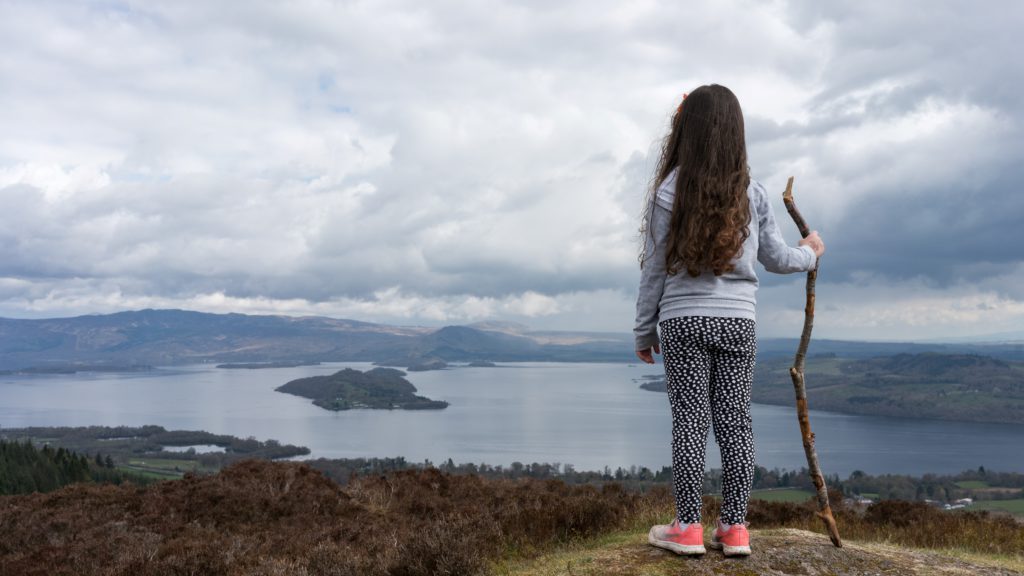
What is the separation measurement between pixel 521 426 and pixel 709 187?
284 ft

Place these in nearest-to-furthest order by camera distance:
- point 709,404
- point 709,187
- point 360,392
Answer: point 709,187
point 709,404
point 360,392

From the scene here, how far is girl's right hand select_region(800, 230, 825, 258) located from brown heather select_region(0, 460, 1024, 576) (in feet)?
8.68

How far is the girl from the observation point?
3416 millimetres

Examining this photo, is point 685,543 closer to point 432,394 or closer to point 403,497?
point 403,497

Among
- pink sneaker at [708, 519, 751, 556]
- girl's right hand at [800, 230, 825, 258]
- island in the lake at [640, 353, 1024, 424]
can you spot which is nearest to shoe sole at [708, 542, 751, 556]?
pink sneaker at [708, 519, 751, 556]

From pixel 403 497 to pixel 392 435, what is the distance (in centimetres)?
7455

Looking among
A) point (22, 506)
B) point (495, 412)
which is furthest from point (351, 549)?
point (495, 412)

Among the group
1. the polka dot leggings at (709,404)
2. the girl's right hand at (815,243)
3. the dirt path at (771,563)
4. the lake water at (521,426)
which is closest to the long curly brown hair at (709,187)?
the polka dot leggings at (709,404)

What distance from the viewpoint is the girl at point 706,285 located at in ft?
11.2

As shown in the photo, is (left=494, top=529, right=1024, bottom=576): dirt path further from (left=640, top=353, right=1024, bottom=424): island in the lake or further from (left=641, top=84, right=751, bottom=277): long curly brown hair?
(left=640, top=353, right=1024, bottom=424): island in the lake

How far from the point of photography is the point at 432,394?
5349 inches

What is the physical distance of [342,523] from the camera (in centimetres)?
701

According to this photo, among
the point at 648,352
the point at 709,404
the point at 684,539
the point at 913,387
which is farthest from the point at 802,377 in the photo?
the point at 913,387

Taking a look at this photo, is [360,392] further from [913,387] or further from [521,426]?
[913,387]
